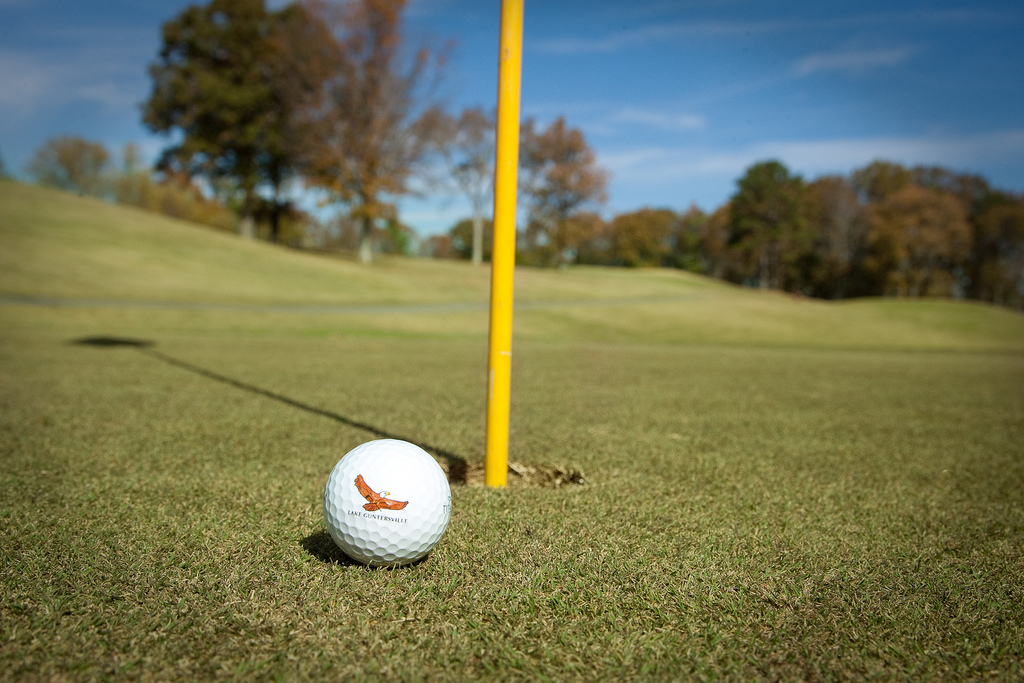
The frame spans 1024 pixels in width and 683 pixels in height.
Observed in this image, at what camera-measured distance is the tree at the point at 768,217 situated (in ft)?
233

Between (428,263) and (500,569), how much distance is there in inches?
1886

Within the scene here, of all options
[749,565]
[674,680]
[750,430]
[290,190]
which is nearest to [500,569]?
[674,680]

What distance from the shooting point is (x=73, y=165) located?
2894 inches

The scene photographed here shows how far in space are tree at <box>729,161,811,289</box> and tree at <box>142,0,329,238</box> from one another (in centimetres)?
5002

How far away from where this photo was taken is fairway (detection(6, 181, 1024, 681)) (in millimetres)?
2373

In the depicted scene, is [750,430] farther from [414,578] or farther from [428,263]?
[428,263]

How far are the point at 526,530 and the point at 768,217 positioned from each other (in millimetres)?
75940

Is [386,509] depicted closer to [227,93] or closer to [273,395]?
[273,395]

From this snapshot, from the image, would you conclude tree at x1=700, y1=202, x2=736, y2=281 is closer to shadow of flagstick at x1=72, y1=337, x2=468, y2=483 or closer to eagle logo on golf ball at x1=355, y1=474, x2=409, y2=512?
shadow of flagstick at x1=72, y1=337, x2=468, y2=483

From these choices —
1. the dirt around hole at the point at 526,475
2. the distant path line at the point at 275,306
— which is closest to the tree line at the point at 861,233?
the distant path line at the point at 275,306

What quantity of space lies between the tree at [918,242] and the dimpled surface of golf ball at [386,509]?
69.1 m

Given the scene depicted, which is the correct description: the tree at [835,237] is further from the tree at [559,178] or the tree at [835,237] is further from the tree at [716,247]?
the tree at [559,178]

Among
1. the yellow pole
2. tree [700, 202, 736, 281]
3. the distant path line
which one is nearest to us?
the yellow pole

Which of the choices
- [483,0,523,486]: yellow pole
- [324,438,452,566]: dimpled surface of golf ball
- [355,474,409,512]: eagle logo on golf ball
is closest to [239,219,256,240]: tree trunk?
[483,0,523,486]: yellow pole
